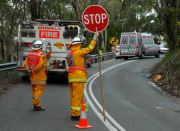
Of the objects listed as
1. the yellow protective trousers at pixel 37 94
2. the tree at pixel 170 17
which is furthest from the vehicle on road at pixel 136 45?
the yellow protective trousers at pixel 37 94

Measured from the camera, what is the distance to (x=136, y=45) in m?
44.3

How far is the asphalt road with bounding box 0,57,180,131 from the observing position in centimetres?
1099

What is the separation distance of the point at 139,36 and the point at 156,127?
34670mm

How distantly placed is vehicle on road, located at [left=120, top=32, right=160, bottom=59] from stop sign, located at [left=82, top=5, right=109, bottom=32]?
3236cm

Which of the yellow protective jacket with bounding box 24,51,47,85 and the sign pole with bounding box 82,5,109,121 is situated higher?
the sign pole with bounding box 82,5,109,121

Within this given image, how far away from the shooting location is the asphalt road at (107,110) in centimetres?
1099

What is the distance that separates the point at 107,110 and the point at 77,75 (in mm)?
2418

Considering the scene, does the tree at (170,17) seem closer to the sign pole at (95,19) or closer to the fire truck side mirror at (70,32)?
the fire truck side mirror at (70,32)

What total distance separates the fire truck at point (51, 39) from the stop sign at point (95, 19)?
31.9 ft

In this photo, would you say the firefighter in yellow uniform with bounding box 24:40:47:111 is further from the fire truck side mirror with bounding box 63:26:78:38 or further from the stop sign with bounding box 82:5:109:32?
the fire truck side mirror with bounding box 63:26:78:38

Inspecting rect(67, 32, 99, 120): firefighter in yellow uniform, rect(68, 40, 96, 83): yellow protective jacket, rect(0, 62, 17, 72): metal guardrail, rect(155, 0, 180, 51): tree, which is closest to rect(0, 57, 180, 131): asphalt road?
rect(67, 32, 99, 120): firefighter in yellow uniform

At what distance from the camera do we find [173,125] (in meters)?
11.3

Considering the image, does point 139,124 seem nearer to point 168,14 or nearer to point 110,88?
point 110,88

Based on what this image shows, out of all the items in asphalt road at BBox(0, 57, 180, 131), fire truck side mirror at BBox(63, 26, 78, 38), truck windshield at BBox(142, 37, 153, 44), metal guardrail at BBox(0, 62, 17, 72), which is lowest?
asphalt road at BBox(0, 57, 180, 131)
